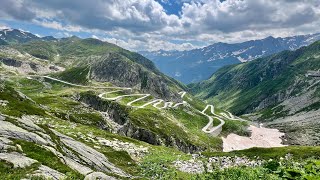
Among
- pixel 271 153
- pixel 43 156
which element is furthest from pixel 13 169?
pixel 271 153

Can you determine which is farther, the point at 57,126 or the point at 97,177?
the point at 57,126

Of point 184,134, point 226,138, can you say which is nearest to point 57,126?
point 184,134

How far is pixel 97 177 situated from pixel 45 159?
608cm

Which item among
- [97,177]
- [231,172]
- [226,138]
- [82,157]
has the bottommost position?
[226,138]

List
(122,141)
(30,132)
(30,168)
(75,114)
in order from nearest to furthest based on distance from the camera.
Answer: (30,168) < (30,132) < (122,141) < (75,114)

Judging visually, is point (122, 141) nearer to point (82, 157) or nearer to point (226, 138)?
point (82, 157)

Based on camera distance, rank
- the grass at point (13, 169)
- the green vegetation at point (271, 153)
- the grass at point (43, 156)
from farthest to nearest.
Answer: the green vegetation at point (271, 153) → the grass at point (43, 156) → the grass at point (13, 169)

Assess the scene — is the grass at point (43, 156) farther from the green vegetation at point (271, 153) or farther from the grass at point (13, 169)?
the green vegetation at point (271, 153)

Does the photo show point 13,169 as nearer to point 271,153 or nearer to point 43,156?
point 43,156

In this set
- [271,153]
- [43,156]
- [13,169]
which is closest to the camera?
[13,169]

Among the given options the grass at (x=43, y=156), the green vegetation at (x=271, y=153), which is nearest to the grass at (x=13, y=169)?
the grass at (x=43, y=156)

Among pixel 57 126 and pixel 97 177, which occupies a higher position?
pixel 97 177

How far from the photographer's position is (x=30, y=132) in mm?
36656

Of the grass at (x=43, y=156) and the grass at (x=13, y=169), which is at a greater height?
the grass at (x=13, y=169)
